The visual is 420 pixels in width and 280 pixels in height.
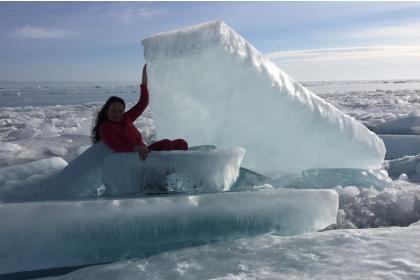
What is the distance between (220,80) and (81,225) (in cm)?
213

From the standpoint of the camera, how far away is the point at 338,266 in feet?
6.70

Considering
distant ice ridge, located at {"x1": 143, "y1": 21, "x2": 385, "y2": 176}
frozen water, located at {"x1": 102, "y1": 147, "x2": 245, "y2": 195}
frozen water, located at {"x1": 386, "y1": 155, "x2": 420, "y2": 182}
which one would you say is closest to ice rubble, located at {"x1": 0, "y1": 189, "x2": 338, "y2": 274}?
frozen water, located at {"x1": 102, "y1": 147, "x2": 245, "y2": 195}

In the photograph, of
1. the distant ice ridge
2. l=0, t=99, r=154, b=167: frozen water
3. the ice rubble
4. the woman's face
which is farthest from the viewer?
l=0, t=99, r=154, b=167: frozen water

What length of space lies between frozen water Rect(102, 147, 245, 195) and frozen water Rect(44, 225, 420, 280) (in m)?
0.68

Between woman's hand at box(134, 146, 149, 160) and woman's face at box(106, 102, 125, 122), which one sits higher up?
woman's face at box(106, 102, 125, 122)

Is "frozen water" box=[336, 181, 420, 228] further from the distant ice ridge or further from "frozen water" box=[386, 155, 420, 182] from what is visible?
"frozen water" box=[386, 155, 420, 182]

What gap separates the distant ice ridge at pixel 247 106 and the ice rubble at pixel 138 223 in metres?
1.36

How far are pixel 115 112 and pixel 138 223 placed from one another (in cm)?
112

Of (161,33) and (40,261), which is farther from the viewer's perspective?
(161,33)

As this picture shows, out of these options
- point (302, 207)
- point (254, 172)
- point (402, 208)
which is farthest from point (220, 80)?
point (402, 208)

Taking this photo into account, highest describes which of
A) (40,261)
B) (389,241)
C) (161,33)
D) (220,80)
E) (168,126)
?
(161,33)

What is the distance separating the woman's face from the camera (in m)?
3.21

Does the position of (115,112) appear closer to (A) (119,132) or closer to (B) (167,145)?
(A) (119,132)

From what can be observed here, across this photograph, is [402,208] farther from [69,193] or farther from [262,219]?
[69,193]
